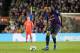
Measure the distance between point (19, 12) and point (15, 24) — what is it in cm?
215

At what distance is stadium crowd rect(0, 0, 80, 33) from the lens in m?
31.3

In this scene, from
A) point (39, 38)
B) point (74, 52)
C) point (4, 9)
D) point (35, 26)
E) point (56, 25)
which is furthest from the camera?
point (4, 9)

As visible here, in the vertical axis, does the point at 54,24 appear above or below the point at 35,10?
above

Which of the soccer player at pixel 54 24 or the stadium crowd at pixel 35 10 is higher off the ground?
the soccer player at pixel 54 24

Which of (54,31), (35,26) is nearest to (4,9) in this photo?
(35,26)

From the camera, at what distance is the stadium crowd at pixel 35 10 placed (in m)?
31.3

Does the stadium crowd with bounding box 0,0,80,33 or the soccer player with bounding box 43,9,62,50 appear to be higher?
the soccer player with bounding box 43,9,62,50

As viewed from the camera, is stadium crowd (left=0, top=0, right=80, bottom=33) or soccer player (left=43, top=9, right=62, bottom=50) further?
stadium crowd (left=0, top=0, right=80, bottom=33)

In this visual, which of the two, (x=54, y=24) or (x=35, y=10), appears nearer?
(x=54, y=24)

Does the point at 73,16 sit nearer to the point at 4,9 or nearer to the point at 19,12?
the point at 19,12

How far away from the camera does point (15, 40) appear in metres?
29.5

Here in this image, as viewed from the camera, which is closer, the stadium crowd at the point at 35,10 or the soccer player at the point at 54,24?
the soccer player at the point at 54,24

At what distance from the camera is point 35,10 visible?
32969mm

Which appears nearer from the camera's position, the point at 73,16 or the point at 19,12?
the point at 73,16
